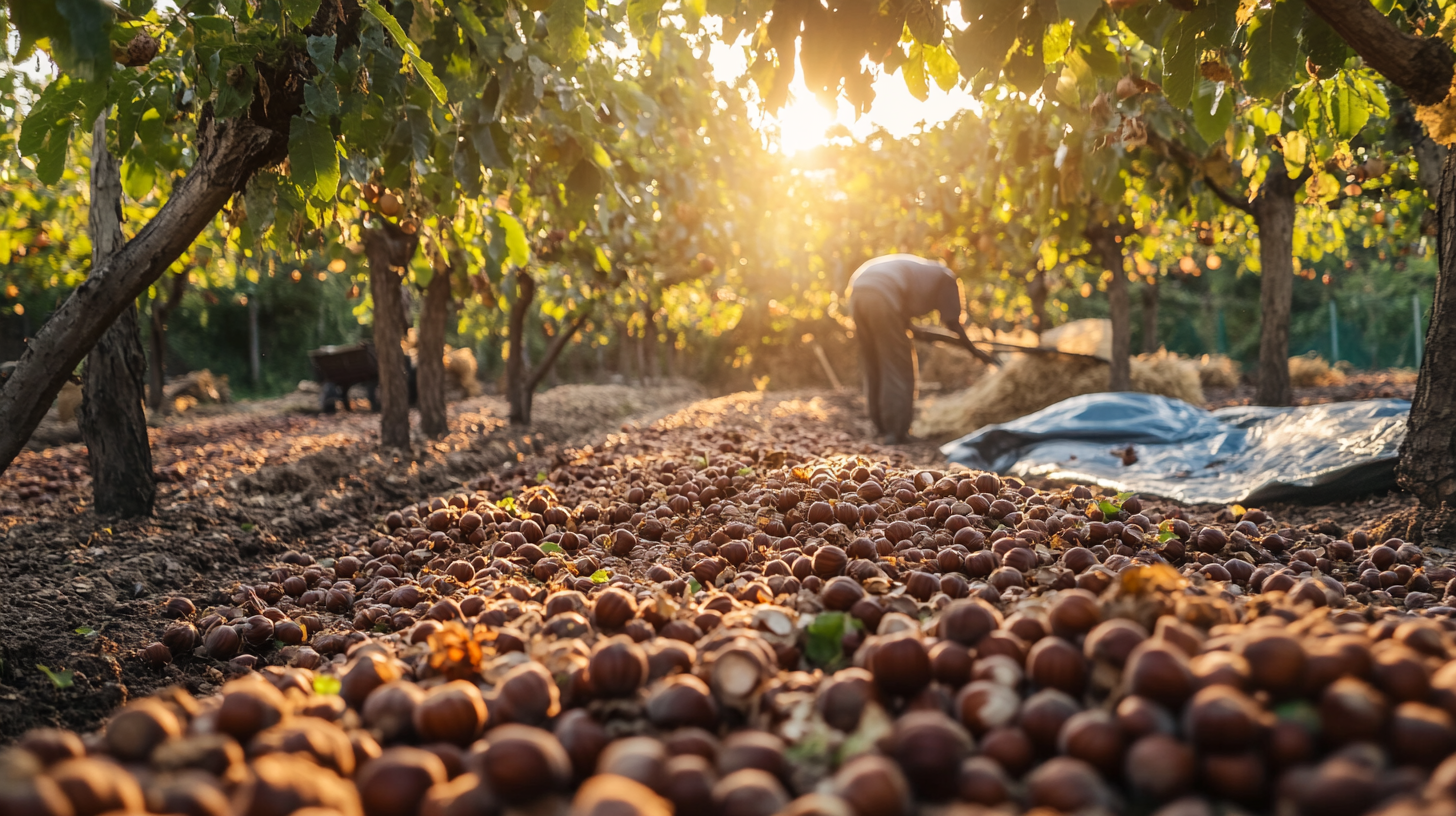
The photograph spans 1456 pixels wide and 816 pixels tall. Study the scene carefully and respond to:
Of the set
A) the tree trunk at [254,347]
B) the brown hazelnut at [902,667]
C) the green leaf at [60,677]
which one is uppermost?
the tree trunk at [254,347]

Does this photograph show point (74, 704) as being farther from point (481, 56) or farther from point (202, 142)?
point (481, 56)

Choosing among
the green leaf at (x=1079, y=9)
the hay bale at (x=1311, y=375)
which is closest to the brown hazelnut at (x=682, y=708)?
the green leaf at (x=1079, y=9)

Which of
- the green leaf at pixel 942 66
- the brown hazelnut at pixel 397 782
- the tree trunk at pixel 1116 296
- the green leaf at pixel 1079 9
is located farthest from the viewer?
the tree trunk at pixel 1116 296

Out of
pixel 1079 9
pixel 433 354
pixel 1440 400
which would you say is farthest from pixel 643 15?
pixel 433 354

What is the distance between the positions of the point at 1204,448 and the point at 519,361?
25.6ft

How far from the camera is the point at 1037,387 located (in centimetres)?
954

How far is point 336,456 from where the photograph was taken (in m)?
6.69

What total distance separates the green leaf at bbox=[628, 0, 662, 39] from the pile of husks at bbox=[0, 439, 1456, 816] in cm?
189

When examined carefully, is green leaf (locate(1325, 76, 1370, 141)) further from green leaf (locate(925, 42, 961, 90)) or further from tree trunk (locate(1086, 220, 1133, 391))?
tree trunk (locate(1086, 220, 1133, 391))

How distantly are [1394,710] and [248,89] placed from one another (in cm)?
337

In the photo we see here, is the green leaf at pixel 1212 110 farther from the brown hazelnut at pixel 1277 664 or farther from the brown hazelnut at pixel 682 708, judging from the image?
the brown hazelnut at pixel 682 708

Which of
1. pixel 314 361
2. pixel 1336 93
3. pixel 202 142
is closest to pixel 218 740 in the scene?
pixel 202 142

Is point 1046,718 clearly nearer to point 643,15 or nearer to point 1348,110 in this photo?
point 643,15

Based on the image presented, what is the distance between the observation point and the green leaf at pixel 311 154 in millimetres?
2365
